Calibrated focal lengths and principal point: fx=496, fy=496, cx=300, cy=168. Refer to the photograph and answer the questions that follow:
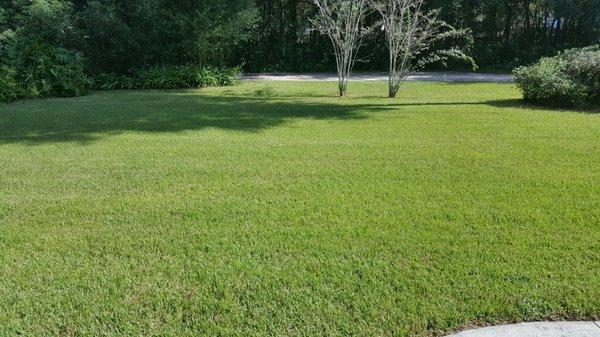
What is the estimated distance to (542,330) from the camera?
2.35 metres

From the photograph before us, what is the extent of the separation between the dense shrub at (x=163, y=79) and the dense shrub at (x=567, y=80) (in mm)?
8922

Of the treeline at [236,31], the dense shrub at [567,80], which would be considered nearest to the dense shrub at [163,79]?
the treeline at [236,31]

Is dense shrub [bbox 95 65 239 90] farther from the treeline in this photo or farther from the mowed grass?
the mowed grass

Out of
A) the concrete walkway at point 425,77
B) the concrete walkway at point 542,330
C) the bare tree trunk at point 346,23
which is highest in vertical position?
the bare tree trunk at point 346,23

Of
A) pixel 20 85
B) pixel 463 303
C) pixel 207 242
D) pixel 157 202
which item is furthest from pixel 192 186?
pixel 20 85

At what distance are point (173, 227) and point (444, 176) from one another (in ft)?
8.63

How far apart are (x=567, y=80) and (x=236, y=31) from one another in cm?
986

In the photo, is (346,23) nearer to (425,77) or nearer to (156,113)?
(156,113)

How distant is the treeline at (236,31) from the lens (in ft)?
45.6

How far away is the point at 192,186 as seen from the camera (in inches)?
180

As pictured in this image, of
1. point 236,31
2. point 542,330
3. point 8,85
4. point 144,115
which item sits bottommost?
point 542,330

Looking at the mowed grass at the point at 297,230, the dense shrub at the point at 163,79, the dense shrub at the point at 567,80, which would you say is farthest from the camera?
the dense shrub at the point at 163,79

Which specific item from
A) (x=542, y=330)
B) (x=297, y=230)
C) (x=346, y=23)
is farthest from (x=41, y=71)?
(x=542, y=330)

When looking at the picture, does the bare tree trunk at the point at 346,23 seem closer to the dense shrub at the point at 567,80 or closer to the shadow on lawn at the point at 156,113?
the shadow on lawn at the point at 156,113
